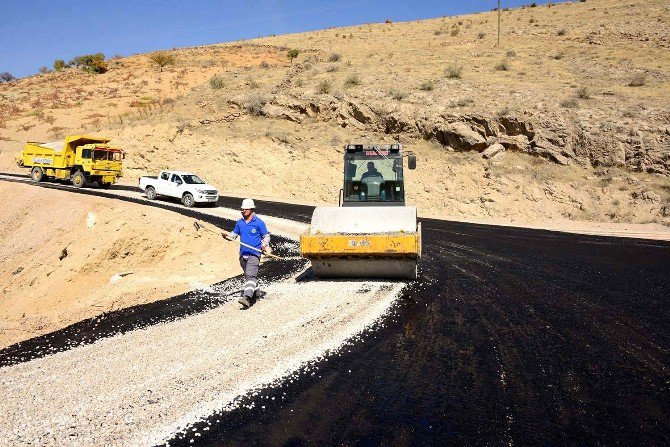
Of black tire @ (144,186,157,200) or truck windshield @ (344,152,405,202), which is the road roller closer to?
truck windshield @ (344,152,405,202)

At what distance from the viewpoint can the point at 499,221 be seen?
24.0 metres

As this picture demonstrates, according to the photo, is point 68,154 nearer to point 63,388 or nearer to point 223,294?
point 223,294

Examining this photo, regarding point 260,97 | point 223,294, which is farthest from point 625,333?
point 260,97

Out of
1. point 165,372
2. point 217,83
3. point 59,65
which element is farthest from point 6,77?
point 165,372

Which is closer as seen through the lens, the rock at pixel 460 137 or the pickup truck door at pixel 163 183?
the pickup truck door at pixel 163 183

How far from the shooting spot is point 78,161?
28.6 m

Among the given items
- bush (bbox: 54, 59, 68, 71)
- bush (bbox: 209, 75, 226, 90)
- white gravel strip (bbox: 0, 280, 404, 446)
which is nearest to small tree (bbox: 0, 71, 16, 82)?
bush (bbox: 54, 59, 68, 71)

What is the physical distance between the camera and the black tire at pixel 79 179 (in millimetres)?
28438

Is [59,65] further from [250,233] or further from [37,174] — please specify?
[250,233]

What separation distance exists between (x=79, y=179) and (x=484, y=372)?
2849 cm

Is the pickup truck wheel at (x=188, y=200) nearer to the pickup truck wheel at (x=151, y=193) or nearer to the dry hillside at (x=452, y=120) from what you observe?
the pickup truck wheel at (x=151, y=193)

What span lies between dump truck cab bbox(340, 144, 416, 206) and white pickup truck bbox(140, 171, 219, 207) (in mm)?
13459

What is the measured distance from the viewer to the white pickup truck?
24391 millimetres

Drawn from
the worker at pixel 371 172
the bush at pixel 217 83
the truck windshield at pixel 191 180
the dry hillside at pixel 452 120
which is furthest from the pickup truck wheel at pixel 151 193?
the bush at pixel 217 83
